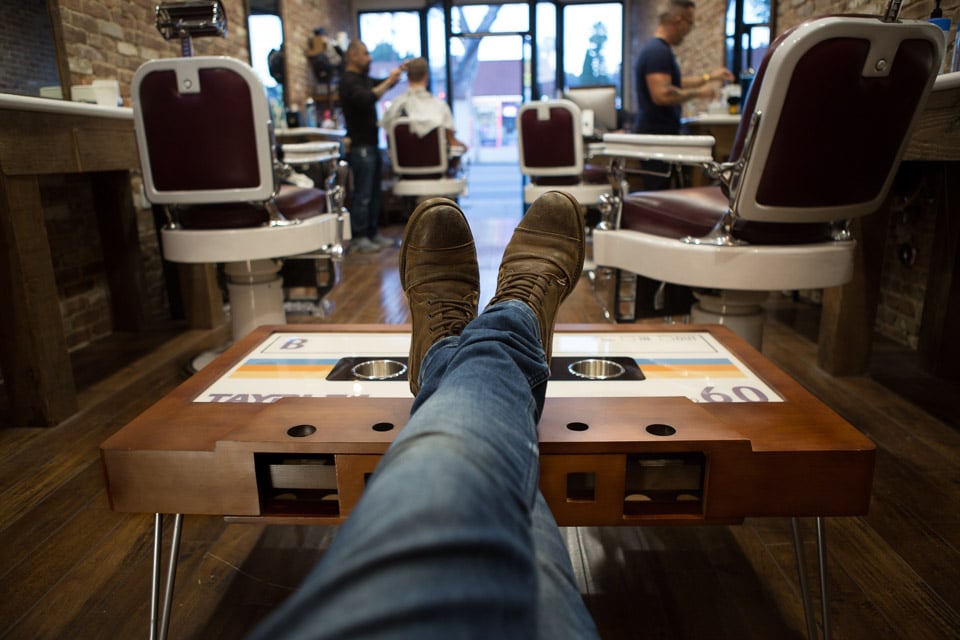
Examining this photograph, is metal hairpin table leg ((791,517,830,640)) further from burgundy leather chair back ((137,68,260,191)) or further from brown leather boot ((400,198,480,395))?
burgundy leather chair back ((137,68,260,191))

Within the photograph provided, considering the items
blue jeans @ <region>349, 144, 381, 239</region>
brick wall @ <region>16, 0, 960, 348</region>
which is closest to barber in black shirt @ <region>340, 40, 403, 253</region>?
blue jeans @ <region>349, 144, 381, 239</region>

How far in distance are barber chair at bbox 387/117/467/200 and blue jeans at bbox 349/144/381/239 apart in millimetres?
181

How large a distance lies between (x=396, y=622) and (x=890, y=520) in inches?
54.3

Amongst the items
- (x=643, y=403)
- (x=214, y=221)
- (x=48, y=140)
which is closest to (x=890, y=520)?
(x=643, y=403)

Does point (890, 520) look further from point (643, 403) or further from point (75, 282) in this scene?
point (75, 282)

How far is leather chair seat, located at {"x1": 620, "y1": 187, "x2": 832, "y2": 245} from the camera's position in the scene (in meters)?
1.56

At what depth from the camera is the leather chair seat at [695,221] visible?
1564mm

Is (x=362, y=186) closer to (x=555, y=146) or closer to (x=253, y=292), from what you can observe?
(x=555, y=146)

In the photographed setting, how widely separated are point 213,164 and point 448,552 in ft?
6.00

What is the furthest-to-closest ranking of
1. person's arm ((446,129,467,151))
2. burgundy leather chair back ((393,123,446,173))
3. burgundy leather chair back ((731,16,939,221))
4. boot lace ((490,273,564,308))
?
person's arm ((446,129,467,151)) < burgundy leather chair back ((393,123,446,173)) < burgundy leather chair back ((731,16,939,221)) < boot lace ((490,273,564,308))

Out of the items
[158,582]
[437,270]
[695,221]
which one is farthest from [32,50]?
[695,221]

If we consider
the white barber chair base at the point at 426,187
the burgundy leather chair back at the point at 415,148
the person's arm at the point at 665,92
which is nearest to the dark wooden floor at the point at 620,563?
the person's arm at the point at 665,92

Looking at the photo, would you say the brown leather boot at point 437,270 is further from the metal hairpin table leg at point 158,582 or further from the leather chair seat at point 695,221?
the leather chair seat at point 695,221

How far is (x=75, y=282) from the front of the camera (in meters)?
2.61
